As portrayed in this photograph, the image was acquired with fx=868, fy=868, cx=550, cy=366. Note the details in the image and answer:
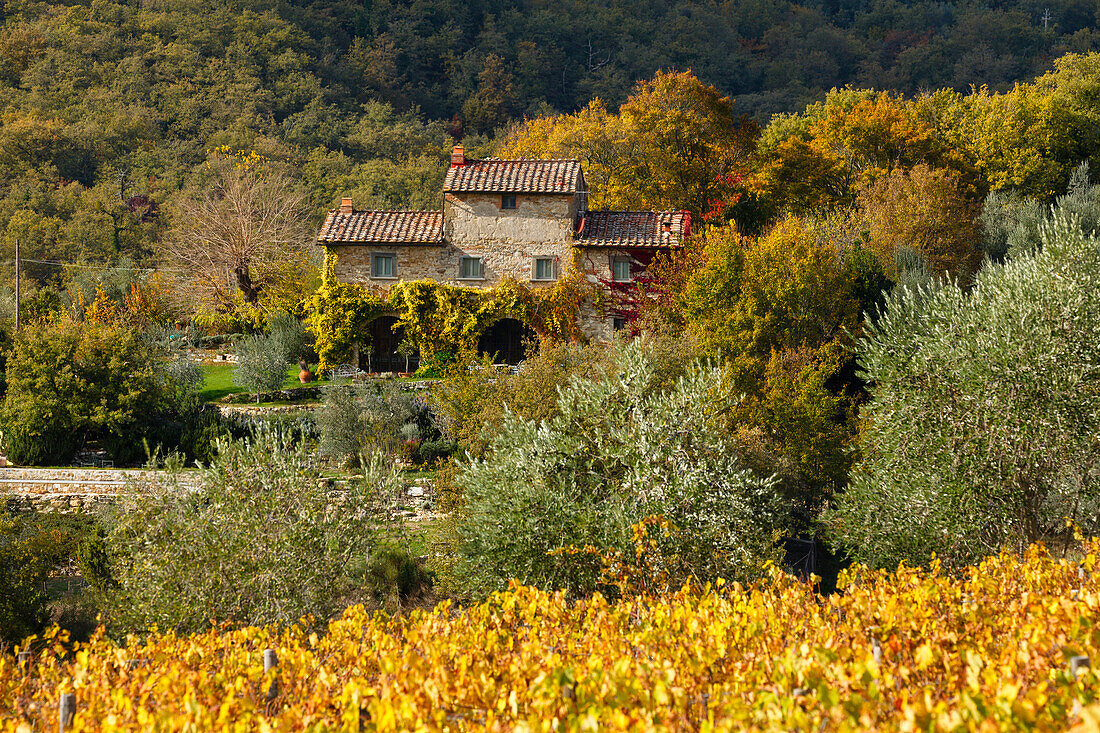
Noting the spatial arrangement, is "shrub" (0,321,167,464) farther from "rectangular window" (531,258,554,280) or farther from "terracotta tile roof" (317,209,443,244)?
"rectangular window" (531,258,554,280)

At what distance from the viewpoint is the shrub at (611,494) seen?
1416cm

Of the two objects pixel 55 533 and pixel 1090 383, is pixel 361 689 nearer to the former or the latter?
pixel 1090 383

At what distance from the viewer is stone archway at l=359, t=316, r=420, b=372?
34312mm

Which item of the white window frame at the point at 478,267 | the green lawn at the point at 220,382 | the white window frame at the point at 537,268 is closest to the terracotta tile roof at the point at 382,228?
the white window frame at the point at 478,267

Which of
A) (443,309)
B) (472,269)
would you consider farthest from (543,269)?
(443,309)

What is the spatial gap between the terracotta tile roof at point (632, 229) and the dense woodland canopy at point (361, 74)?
3070cm

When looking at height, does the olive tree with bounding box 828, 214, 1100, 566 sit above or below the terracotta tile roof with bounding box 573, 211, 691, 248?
below

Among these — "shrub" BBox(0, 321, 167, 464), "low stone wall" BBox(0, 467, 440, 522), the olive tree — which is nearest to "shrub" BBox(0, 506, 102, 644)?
"low stone wall" BBox(0, 467, 440, 522)

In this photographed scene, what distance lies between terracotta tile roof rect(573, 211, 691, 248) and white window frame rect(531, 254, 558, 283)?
1.17 meters

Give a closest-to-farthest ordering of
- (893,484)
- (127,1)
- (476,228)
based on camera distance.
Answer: (893,484) < (476,228) < (127,1)

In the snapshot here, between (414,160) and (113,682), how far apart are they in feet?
207

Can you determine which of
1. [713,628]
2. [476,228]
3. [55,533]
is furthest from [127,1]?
[713,628]

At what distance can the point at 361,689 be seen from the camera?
592cm

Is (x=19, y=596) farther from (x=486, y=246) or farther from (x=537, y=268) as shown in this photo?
(x=537, y=268)
